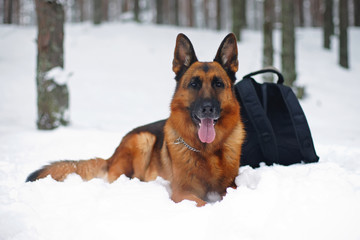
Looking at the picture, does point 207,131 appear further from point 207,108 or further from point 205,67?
point 205,67

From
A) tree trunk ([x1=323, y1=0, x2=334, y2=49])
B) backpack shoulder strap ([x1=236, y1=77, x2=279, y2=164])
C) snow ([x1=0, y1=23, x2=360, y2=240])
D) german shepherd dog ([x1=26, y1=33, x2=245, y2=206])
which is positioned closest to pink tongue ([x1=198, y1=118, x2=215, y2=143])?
german shepherd dog ([x1=26, y1=33, x2=245, y2=206])

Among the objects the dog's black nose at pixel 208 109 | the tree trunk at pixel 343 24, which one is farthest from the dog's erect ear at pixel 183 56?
the tree trunk at pixel 343 24

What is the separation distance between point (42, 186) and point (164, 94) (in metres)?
7.98

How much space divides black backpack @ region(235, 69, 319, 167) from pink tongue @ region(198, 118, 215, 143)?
806mm

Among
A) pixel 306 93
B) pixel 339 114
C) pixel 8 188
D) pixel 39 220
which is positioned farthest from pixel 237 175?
pixel 306 93

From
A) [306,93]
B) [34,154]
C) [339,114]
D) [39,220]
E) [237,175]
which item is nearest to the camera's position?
[39,220]

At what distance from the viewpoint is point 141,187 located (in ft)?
8.62

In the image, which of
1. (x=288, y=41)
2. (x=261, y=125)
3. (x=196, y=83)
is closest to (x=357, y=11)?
(x=288, y=41)

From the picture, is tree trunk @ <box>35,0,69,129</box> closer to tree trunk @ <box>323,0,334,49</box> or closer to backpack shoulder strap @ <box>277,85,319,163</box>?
backpack shoulder strap @ <box>277,85,319,163</box>

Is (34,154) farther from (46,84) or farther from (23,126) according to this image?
(23,126)

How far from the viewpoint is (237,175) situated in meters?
2.66

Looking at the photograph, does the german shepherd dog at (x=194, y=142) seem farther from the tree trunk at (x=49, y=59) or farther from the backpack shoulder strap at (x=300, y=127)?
the tree trunk at (x=49, y=59)

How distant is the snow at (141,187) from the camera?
172 cm

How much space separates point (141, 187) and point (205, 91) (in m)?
1.11
